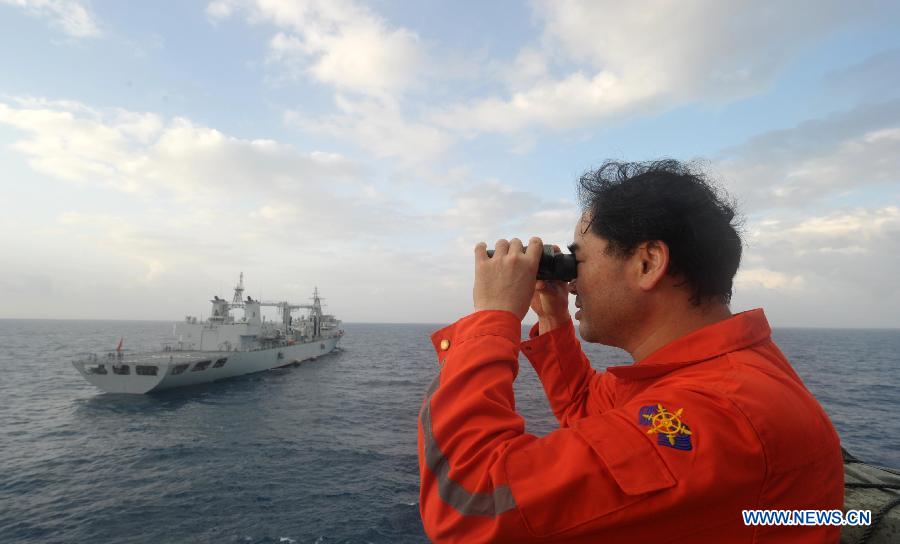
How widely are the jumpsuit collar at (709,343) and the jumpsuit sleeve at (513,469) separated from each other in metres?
0.40

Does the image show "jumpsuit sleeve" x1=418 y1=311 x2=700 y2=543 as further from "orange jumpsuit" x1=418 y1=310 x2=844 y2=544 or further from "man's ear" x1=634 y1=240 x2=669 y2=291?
"man's ear" x1=634 y1=240 x2=669 y2=291

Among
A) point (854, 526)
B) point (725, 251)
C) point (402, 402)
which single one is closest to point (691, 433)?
point (725, 251)

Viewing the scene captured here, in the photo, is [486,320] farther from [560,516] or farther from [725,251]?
[725,251]

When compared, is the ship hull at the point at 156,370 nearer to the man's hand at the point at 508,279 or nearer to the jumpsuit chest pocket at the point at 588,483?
the man's hand at the point at 508,279

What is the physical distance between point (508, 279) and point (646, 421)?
2.21 feet

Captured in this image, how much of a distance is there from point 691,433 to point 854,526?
220 cm

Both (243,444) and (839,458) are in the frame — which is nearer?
(839,458)

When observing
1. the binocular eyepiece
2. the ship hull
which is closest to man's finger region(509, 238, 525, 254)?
the binocular eyepiece

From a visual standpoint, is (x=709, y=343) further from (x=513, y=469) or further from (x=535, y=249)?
(x=513, y=469)

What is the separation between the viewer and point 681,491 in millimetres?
1090

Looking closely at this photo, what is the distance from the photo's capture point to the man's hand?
1.59 m

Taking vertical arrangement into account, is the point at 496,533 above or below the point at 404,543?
above

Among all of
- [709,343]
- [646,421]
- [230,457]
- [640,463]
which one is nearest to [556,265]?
[709,343]

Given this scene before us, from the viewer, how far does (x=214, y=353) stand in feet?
125
